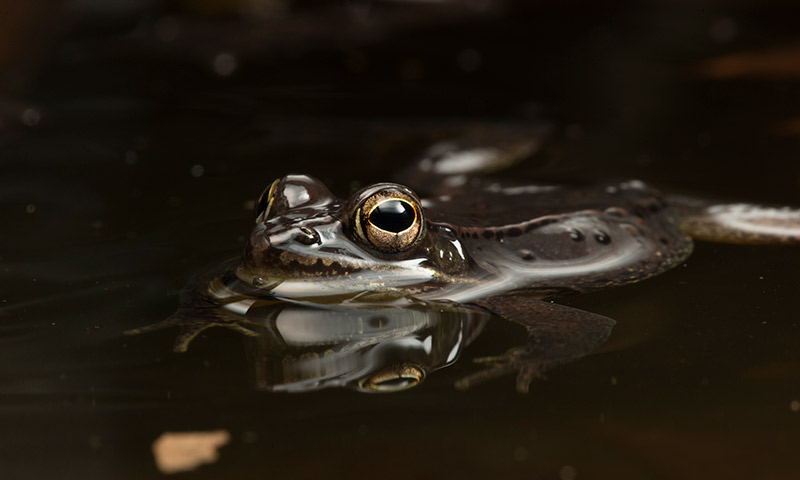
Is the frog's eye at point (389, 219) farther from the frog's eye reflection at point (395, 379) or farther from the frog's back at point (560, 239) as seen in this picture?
the frog's eye reflection at point (395, 379)

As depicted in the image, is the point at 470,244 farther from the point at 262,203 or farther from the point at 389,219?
the point at 262,203

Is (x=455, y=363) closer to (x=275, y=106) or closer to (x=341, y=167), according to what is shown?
(x=341, y=167)

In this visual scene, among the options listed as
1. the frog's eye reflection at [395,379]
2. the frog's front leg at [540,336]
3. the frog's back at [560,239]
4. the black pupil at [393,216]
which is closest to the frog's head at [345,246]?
the black pupil at [393,216]

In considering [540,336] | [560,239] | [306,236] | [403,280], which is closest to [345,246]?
[306,236]

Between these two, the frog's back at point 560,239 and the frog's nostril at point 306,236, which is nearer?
the frog's nostril at point 306,236

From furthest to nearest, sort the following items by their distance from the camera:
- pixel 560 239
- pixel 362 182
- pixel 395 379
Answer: pixel 362 182, pixel 560 239, pixel 395 379

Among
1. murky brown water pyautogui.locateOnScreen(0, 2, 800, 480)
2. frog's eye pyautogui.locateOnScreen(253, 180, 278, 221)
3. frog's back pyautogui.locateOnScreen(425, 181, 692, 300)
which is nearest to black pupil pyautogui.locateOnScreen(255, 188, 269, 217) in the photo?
frog's eye pyautogui.locateOnScreen(253, 180, 278, 221)

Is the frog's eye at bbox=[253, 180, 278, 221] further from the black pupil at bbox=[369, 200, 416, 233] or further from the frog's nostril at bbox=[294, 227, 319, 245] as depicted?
the black pupil at bbox=[369, 200, 416, 233]

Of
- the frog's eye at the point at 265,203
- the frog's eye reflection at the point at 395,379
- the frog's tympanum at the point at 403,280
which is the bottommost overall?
the frog's eye reflection at the point at 395,379

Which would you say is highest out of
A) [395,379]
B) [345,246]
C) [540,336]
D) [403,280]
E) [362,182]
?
[362,182]
